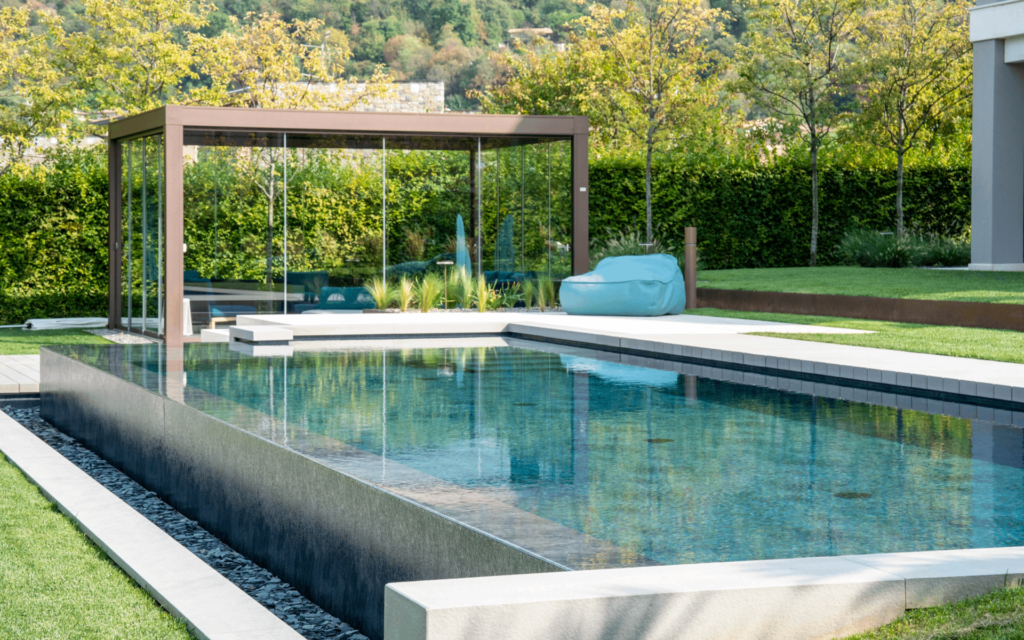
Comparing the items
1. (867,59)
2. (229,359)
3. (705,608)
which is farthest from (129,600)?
(867,59)

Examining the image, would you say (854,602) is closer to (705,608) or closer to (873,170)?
(705,608)

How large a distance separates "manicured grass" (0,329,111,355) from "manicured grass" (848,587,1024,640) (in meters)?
11.2

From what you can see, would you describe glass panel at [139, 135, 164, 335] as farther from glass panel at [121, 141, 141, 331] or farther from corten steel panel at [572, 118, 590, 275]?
corten steel panel at [572, 118, 590, 275]

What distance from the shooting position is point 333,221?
14.4 metres

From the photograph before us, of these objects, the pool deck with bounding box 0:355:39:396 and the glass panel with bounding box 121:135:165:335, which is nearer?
the pool deck with bounding box 0:355:39:396

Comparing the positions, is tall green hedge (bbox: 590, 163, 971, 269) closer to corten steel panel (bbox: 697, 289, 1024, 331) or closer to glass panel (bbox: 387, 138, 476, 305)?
corten steel panel (bbox: 697, 289, 1024, 331)

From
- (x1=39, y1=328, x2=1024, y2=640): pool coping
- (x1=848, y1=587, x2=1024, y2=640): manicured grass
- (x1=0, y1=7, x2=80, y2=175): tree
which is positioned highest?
(x1=0, y1=7, x2=80, y2=175): tree

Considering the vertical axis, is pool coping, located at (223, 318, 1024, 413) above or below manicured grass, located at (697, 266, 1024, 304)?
below

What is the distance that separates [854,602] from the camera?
279cm

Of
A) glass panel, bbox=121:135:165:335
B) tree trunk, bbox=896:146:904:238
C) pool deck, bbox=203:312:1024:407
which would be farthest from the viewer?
tree trunk, bbox=896:146:904:238

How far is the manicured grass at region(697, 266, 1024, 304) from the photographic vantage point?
39.5 ft

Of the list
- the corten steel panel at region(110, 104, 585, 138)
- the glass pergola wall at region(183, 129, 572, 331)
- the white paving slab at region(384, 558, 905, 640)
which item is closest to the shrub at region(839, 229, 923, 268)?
the glass pergola wall at region(183, 129, 572, 331)

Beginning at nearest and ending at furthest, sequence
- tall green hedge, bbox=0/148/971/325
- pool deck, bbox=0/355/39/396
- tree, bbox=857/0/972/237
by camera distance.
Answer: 1. pool deck, bbox=0/355/39/396
2. tree, bbox=857/0/972/237
3. tall green hedge, bbox=0/148/971/325

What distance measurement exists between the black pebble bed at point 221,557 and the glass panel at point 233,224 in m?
5.08
